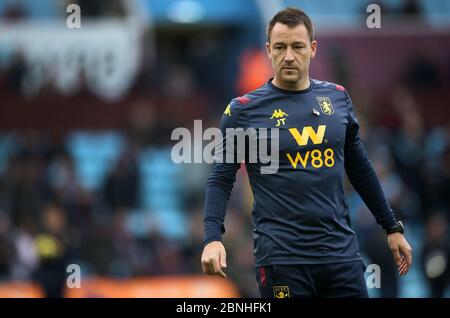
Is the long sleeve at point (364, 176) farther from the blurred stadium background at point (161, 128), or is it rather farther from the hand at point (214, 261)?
the blurred stadium background at point (161, 128)

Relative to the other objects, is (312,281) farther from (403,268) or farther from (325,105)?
(325,105)

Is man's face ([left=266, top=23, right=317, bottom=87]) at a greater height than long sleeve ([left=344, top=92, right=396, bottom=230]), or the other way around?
man's face ([left=266, top=23, right=317, bottom=87])

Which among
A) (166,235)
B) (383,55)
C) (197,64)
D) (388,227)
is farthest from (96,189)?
(388,227)

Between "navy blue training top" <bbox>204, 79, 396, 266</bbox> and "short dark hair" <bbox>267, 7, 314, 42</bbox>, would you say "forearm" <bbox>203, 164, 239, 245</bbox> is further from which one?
"short dark hair" <bbox>267, 7, 314, 42</bbox>

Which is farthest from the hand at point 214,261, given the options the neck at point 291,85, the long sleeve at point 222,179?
the neck at point 291,85

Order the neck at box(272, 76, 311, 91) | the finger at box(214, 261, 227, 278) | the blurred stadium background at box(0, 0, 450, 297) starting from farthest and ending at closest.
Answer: the blurred stadium background at box(0, 0, 450, 297)
the neck at box(272, 76, 311, 91)
the finger at box(214, 261, 227, 278)

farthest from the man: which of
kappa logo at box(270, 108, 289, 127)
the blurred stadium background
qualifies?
the blurred stadium background

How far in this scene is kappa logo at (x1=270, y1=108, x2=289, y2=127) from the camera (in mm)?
6355

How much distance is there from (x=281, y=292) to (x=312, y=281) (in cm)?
19

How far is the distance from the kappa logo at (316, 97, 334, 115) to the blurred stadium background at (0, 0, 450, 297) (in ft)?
21.5

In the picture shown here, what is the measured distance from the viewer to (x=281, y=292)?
20.4 ft

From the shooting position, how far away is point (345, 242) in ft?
20.8
